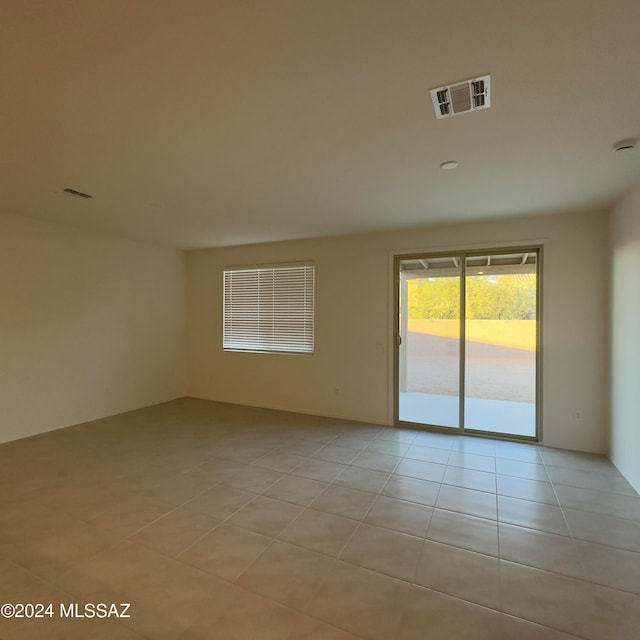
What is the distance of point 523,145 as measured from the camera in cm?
239

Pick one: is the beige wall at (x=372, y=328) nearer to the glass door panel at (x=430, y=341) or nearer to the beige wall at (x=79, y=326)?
the glass door panel at (x=430, y=341)

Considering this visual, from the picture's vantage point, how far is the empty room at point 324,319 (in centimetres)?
161

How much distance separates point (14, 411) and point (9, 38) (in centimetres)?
419

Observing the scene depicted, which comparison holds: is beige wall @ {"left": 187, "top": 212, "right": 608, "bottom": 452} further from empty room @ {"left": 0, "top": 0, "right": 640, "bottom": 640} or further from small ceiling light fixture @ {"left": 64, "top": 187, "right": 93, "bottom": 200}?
small ceiling light fixture @ {"left": 64, "top": 187, "right": 93, "bottom": 200}

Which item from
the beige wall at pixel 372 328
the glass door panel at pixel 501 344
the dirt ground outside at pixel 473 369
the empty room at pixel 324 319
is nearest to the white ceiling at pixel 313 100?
the empty room at pixel 324 319

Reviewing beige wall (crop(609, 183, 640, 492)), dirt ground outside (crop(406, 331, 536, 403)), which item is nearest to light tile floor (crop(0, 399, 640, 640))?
beige wall (crop(609, 183, 640, 492))

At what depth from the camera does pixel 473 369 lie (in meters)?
4.49

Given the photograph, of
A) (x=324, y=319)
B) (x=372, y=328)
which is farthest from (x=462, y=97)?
(x=324, y=319)

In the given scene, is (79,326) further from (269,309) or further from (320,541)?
(320,541)

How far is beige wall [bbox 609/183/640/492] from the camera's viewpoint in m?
3.03

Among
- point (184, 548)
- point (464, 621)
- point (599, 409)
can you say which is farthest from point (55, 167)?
point (599, 409)

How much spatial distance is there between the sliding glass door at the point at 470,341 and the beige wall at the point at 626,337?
29.2 inches

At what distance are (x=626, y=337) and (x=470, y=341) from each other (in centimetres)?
154

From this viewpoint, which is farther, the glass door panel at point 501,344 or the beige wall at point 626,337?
the glass door panel at point 501,344
